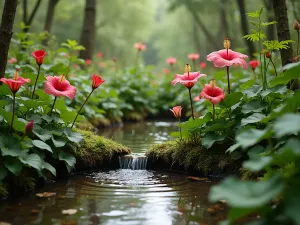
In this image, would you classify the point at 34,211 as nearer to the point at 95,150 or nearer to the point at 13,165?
the point at 13,165

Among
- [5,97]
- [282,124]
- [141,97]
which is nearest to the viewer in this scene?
[282,124]

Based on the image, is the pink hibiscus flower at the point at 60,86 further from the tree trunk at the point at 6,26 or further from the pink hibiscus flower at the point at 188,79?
the pink hibiscus flower at the point at 188,79

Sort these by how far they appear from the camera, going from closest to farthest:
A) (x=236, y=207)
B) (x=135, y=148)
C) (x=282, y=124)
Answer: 1. (x=236, y=207)
2. (x=282, y=124)
3. (x=135, y=148)

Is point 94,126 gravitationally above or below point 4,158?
above

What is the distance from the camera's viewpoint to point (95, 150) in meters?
4.88

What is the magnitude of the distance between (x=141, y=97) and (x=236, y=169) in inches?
281

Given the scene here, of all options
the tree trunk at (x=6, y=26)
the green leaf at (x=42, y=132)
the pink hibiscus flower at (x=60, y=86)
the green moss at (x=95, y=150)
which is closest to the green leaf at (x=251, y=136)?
the pink hibiscus flower at (x=60, y=86)

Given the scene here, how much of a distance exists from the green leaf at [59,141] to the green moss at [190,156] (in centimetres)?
123

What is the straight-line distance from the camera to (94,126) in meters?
8.48

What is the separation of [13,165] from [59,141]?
756mm

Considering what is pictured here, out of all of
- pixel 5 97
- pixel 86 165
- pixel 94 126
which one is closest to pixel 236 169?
pixel 86 165

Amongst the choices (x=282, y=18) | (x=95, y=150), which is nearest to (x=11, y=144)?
(x=95, y=150)

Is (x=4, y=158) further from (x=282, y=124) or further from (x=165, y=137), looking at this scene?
(x=165, y=137)

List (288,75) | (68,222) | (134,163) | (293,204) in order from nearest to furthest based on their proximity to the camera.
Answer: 1. (293,204)
2. (68,222)
3. (288,75)
4. (134,163)
